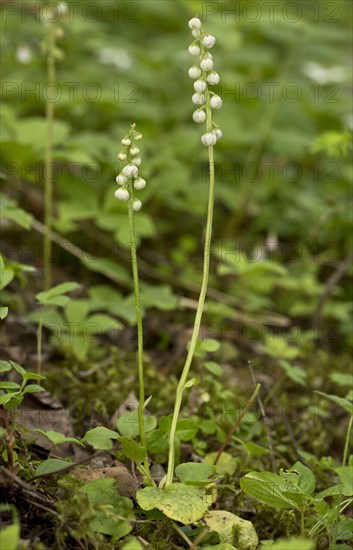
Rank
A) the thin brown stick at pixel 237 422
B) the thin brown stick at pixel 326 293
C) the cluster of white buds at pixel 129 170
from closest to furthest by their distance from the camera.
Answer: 1. the cluster of white buds at pixel 129 170
2. the thin brown stick at pixel 237 422
3. the thin brown stick at pixel 326 293

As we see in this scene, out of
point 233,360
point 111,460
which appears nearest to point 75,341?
point 111,460

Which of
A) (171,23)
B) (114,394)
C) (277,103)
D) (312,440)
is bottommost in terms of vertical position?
(312,440)

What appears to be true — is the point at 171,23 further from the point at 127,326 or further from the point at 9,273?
the point at 9,273

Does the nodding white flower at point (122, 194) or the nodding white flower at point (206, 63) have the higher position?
the nodding white flower at point (206, 63)

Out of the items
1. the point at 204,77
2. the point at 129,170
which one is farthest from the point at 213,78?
the point at 129,170

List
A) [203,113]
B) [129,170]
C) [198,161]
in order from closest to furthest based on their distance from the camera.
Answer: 1. [129,170]
2. [203,113]
3. [198,161]

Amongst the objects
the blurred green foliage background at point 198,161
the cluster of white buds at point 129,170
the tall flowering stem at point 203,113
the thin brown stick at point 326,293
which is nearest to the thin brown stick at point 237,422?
the tall flowering stem at point 203,113

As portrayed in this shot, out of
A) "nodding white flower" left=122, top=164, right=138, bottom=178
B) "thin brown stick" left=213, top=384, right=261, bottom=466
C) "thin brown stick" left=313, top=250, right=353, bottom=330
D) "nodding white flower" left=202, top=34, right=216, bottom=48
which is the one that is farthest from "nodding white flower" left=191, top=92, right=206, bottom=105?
"thin brown stick" left=313, top=250, right=353, bottom=330

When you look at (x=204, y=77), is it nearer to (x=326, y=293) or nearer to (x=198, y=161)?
(x=326, y=293)

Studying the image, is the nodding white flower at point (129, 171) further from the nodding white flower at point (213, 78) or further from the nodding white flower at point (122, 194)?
the nodding white flower at point (213, 78)
